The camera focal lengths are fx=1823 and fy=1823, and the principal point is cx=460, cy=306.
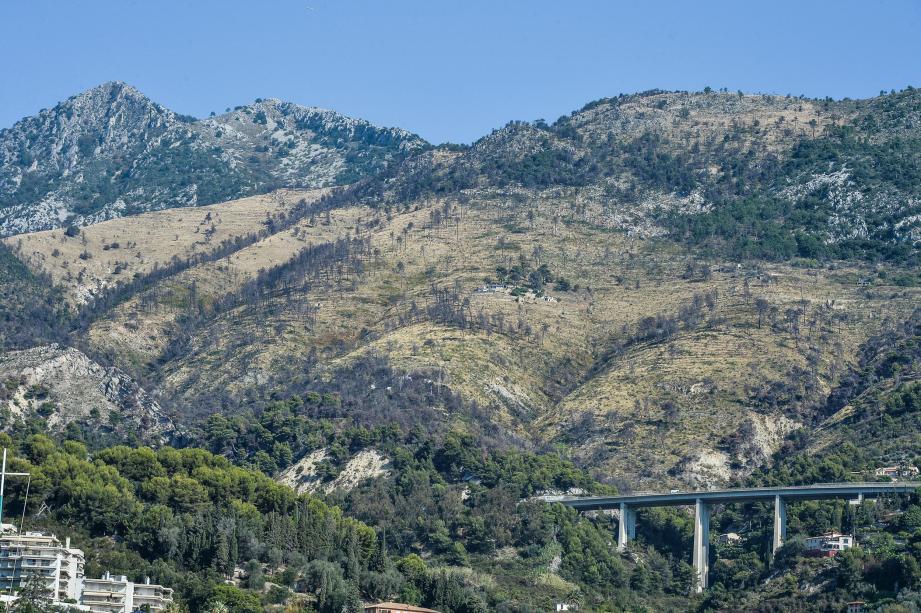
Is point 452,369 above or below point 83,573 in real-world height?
above

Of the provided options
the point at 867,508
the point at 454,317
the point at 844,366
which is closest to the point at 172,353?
the point at 454,317

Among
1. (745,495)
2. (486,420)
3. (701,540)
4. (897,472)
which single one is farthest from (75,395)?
(897,472)

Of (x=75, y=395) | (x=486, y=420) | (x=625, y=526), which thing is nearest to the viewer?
(x=625, y=526)

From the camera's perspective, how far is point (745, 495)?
136 metres

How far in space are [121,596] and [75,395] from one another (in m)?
67.3

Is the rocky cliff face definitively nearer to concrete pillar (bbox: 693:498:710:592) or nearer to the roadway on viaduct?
the roadway on viaduct

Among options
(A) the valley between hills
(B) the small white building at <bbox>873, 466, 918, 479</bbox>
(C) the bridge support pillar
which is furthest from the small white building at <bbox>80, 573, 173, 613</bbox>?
(B) the small white building at <bbox>873, 466, 918, 479</bbox>

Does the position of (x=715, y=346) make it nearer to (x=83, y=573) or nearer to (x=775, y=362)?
(x=775, y=362)

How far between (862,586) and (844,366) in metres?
54.1

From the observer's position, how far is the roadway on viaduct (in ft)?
429

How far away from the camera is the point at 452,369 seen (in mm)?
168375

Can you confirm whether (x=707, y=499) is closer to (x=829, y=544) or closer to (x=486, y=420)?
(x=829, y=544)

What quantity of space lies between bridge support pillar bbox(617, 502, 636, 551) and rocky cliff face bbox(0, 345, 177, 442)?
41289 mm

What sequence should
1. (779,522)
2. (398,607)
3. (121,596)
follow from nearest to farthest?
(121,596), (398,607), (779,522)
